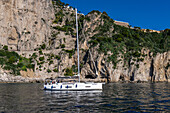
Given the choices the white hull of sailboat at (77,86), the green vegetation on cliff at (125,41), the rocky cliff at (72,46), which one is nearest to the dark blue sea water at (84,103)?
the white hull of sailboat at (77,86)

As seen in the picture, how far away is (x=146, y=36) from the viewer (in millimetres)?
105438

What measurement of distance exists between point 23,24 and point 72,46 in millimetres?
29675

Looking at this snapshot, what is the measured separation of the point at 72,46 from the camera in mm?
95188

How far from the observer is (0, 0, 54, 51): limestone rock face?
305 feet

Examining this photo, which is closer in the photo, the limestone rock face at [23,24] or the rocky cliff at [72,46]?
the rocky cliff at [72,46]

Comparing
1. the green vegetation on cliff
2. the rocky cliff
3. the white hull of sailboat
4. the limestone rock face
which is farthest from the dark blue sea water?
the limestone rock face

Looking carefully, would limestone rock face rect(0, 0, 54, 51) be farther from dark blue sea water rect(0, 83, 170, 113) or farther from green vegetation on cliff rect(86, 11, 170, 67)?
dark blue sea water rect(0, 83, 170, 113)

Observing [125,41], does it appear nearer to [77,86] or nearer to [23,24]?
[23,24]

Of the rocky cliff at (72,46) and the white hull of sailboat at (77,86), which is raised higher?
the rocky cliff at (72,46)

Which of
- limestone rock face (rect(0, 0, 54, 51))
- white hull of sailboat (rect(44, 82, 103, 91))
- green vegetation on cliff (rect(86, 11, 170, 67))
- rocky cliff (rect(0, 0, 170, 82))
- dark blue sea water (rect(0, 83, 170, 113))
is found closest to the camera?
dark blue sea water (rect(0, 83, 170, 113))

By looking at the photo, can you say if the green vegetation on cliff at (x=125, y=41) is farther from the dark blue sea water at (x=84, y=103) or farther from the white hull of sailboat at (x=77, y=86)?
the dark blue sea water at (x=84, y=103)

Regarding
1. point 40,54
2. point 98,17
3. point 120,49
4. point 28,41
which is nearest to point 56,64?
point 40,54

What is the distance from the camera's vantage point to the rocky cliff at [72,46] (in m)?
79.3

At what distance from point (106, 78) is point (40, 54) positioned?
35.9 meters
